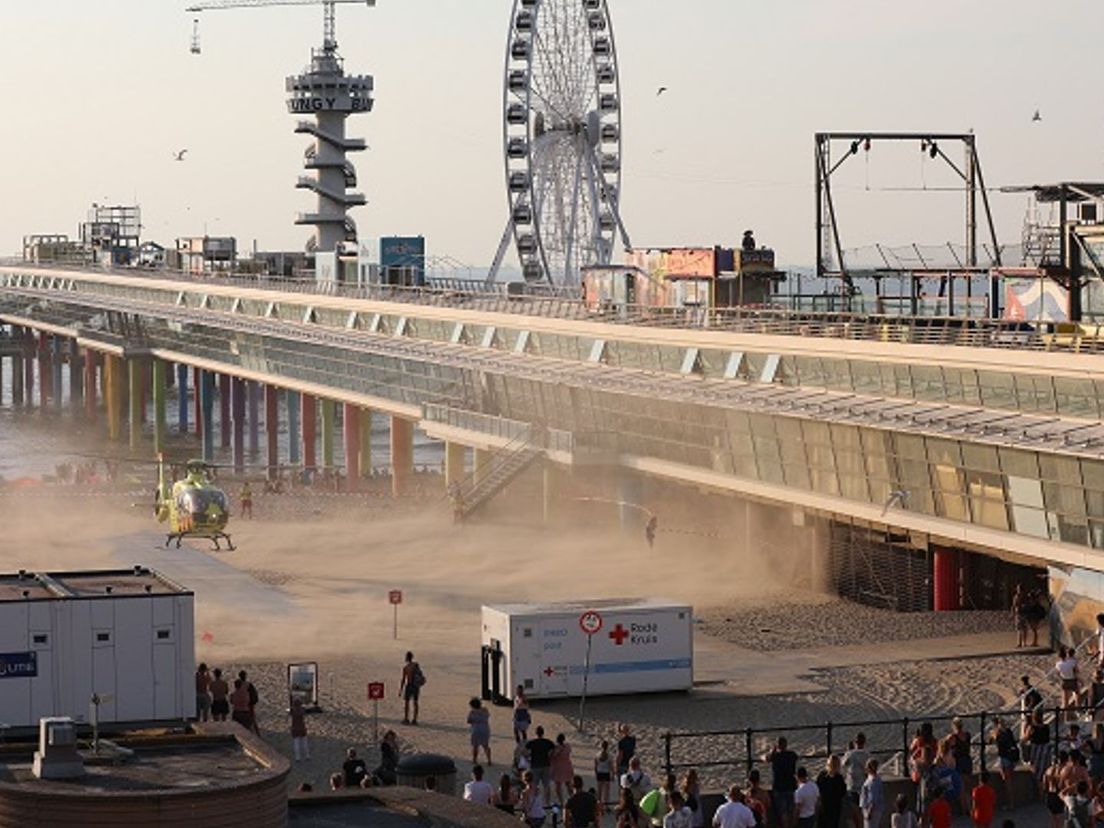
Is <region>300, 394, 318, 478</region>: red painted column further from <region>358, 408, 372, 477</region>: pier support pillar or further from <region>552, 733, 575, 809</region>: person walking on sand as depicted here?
<region>552, 733, 575, 809</region>: person walking on sand

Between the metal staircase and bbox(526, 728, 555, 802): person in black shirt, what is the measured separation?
34536 millimetres

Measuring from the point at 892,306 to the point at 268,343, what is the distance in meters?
39.6

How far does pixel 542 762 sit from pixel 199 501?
28.1 m

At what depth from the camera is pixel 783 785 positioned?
26766mm

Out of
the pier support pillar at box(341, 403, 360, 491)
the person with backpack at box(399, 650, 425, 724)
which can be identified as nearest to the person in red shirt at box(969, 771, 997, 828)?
the person with backpack at box(399, 650, 425, 724)

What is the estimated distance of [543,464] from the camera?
213ft

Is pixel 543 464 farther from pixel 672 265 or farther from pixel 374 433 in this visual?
pixel 374 433

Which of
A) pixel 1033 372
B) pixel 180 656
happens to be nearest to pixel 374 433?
pixel 1033 372

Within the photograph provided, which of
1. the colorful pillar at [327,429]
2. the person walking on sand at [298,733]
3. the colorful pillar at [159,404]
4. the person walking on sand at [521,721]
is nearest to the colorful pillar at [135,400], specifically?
the colorful pillar at [159,404]

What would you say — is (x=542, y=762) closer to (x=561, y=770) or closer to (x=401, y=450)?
(x=561, y=770)

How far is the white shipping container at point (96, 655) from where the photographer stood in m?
30.0

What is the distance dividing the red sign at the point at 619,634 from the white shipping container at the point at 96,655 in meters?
7.78

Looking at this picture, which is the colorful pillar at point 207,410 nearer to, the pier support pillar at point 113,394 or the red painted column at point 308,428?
the pier support pillar at point 113,394

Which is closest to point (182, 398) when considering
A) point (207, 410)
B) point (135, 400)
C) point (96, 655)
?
point (135, 400)
